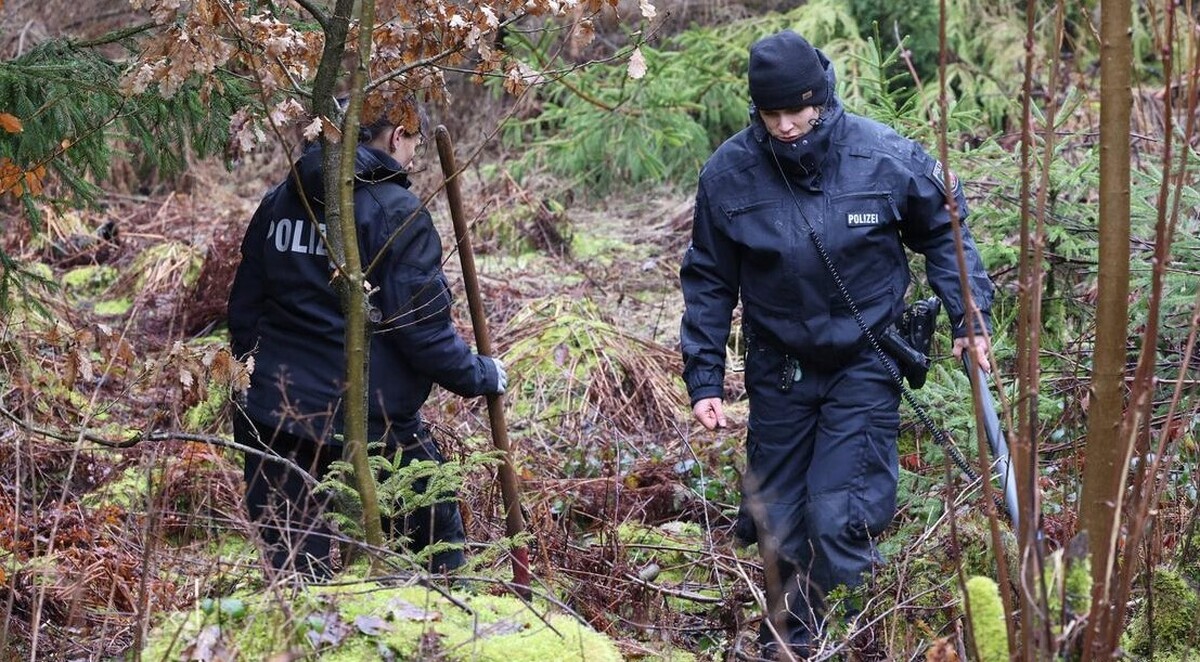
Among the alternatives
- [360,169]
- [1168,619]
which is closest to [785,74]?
[360,169]

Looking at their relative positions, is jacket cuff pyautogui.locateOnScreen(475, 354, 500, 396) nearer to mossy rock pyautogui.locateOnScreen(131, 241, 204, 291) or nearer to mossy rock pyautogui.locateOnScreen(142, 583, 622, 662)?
mossy rock pyautogui.locateOnScreen(142, 583, 622, 662)

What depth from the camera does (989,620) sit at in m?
2.62

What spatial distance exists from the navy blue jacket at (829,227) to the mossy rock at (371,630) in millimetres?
1715

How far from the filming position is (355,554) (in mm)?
3717

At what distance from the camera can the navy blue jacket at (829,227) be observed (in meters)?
4.31

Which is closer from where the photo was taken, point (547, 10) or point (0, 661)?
point (0, 661)

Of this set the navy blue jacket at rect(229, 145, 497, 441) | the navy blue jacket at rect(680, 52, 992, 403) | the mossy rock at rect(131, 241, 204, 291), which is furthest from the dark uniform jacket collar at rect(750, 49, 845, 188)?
the mossy rock at rect(131, 241, 204, 291)

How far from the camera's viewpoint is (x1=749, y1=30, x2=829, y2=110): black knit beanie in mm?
4195

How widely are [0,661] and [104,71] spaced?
2.24 meters

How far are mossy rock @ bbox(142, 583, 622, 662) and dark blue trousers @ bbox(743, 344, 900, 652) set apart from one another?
148 centimetres

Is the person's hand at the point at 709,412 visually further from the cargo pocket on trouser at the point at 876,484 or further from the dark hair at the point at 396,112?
the dark hair at the point at 396,112

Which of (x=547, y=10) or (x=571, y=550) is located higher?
(x=547, y=10)

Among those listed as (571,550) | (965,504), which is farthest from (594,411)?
(965,504)

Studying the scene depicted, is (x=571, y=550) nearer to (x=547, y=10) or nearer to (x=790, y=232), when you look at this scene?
(x=790, y=232)
